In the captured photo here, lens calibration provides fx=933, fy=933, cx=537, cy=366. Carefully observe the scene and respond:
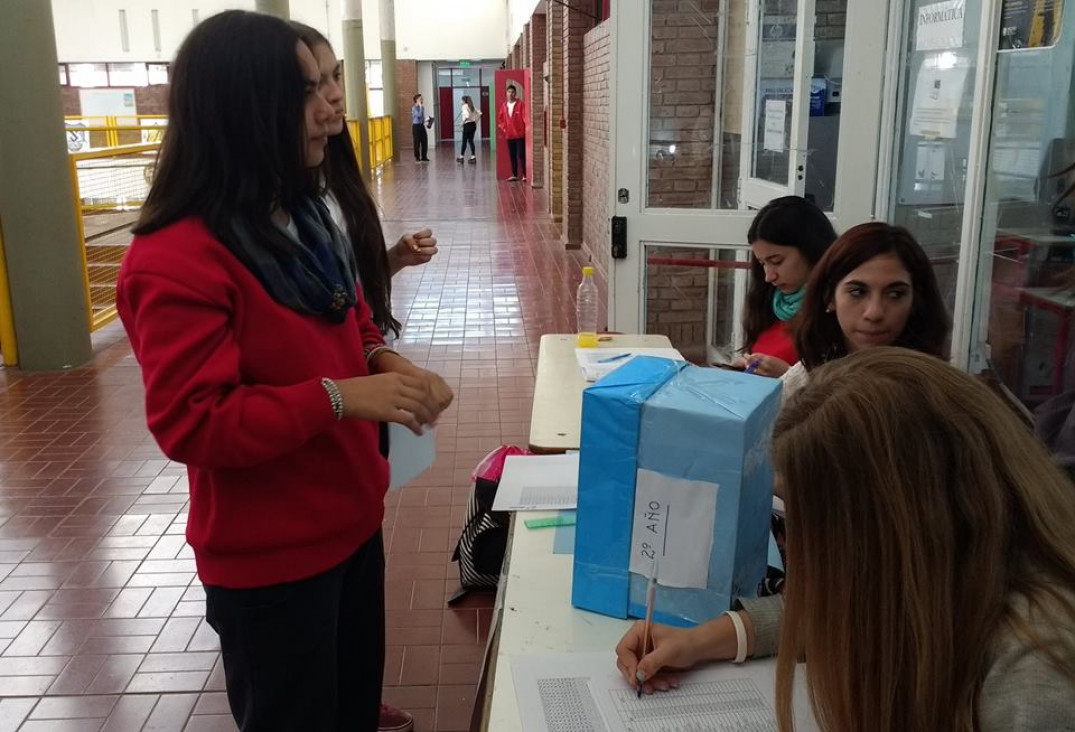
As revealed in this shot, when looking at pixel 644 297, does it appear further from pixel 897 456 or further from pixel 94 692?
pixel 897 456

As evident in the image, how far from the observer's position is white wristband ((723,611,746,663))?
52.6 inches

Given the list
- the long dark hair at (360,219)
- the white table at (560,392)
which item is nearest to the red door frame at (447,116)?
the white table at (560,392)

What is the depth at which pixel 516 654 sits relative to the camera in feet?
4.55

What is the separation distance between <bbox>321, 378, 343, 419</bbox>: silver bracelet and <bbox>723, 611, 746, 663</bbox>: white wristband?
0.64m

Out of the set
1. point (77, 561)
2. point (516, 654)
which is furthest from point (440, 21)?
point (516, 654)

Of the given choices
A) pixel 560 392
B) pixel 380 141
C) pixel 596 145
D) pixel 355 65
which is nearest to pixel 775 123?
pixel 560 392

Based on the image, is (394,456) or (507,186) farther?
(507,186)

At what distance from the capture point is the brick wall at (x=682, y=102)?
409 centimetres

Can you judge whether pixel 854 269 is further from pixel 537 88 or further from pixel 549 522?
pixel 537 88

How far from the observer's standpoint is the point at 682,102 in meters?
4.25

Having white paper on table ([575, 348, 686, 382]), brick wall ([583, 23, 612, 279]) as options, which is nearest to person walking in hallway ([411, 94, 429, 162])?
brick wall ([583, 23, 612, 279])

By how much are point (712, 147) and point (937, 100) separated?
4.32ft

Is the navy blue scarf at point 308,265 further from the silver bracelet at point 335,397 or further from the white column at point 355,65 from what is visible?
the white column at point 355,65

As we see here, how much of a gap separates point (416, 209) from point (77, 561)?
34.1 ft
